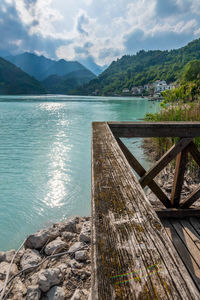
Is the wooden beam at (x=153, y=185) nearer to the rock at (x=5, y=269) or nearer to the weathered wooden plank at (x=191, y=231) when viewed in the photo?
the weathered wooden plank at (x=191, y=231)

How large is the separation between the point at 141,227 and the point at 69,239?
3020 millimetres

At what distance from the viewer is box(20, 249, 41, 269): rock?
2635mm

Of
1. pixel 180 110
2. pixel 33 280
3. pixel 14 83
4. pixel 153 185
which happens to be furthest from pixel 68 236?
pixel 14 83

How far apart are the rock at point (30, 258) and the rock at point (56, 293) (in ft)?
2.17

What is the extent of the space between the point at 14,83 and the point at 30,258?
155m

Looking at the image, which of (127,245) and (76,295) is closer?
(127,245)

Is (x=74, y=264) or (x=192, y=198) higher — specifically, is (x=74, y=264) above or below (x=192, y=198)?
below

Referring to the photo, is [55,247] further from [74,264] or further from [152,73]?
[152,73]

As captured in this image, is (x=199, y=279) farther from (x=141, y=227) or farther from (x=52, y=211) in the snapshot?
(x=52, y=211)

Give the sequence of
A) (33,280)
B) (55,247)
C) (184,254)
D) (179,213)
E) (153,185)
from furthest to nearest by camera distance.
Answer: (55,247) < (153,185) < (179,213) < (33,280) < (184,254)

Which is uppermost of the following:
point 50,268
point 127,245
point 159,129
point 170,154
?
point 159,129

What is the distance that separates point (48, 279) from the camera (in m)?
2.17

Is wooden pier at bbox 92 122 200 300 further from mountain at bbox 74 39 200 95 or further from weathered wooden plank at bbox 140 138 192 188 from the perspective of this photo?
mountain at bbox 74 39 200 95

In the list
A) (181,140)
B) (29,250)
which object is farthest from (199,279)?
(29,250)
